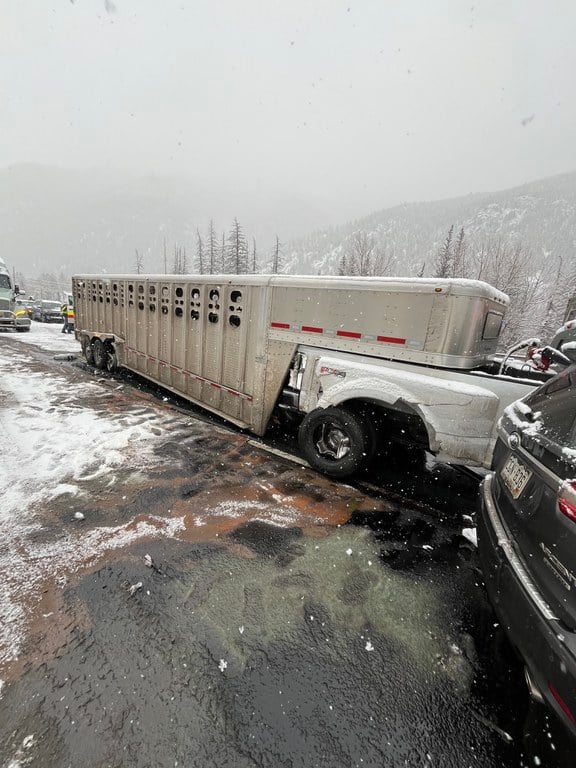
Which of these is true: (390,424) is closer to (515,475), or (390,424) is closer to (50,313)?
(515,475)

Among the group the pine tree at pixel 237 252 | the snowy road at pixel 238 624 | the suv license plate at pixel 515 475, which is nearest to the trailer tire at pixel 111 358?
the snowy road at pixel 238 624

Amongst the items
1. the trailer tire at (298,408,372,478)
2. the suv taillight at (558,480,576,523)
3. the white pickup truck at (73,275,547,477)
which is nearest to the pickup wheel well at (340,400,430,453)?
the white pickup truck at (73,275,547,477)

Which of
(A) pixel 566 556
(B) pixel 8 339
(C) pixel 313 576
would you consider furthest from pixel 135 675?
(B) pixel 8 339

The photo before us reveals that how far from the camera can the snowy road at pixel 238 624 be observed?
173 centimetres

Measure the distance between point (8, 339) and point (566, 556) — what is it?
20111 mm

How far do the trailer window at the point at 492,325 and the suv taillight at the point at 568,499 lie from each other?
2.70 meters

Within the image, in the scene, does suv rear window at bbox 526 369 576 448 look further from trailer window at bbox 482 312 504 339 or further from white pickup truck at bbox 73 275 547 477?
trailer window at bbox 482 312 504 339

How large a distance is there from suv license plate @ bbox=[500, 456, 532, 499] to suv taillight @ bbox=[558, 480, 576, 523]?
354 millimetres

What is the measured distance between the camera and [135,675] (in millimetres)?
1977

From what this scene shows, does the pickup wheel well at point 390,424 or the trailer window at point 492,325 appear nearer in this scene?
the trailer window at point 492,325

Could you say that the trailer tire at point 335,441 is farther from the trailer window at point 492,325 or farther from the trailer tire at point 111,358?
the trailer tire at point 111,358

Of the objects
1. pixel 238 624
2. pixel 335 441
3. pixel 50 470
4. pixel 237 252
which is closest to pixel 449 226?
pixel 237 252

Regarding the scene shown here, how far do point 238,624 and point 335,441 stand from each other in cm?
259

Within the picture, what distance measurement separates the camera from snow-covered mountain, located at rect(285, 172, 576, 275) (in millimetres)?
140625
